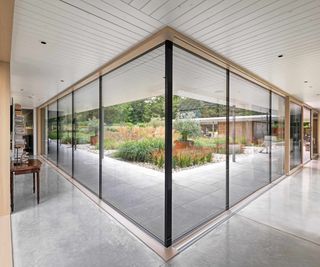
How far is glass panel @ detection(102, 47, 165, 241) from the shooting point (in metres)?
3.09

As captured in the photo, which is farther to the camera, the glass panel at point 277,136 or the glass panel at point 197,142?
the glass panel at point 277,136

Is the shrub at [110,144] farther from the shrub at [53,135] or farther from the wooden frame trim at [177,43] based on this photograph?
the shrub at [53,135]

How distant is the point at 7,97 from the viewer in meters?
3.36

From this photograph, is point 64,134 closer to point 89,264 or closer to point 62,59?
point 62,59

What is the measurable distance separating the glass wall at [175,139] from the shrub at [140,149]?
0.06 feet

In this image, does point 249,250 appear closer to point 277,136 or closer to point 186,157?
point 186,157

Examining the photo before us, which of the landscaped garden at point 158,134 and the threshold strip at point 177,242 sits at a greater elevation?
the landscaped garden at point 158,134

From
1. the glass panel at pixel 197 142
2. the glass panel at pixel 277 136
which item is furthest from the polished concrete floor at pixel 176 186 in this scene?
the glass panel at pixel 277 136

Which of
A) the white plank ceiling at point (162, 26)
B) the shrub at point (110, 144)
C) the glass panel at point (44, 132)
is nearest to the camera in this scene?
the white plank ceiling at point (162, 26)

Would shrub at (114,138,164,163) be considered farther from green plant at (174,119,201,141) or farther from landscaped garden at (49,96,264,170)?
green plant at (174,119,201,141)

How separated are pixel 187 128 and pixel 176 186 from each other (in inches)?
39.8

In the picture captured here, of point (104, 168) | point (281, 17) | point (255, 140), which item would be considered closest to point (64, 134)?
point (104, 168)

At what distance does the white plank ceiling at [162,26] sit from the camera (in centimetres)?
189

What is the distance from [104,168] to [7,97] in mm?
2181
